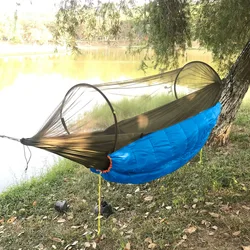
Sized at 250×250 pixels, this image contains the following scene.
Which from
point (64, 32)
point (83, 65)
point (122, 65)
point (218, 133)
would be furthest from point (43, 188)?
point (83, 65)

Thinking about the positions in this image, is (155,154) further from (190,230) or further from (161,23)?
(161,23)

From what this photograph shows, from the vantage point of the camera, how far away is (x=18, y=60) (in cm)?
1322

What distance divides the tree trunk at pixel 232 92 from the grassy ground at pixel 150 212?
165mm

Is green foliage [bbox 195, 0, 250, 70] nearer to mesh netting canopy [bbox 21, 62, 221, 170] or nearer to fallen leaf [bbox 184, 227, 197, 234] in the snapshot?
mesh netting canopy [bbox 21, 62, 221, 170]

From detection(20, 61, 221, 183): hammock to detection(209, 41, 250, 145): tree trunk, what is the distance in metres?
0.70

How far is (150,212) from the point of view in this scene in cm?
256

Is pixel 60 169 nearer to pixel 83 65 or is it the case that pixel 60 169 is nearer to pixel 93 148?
pixel 93 148

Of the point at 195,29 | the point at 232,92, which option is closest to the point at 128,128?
the point at 232,92

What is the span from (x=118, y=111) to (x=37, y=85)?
809 centimetres

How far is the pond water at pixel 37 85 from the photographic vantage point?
536 centimetres

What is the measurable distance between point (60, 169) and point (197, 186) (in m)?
2.04

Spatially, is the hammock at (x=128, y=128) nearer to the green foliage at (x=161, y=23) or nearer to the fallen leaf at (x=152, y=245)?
the fallen leaf at (x=152, y=245)

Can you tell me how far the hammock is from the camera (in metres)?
1.95


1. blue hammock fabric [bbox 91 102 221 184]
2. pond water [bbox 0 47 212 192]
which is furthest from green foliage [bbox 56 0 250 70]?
blue hammock fabric [bbox 91 102 221 184]
